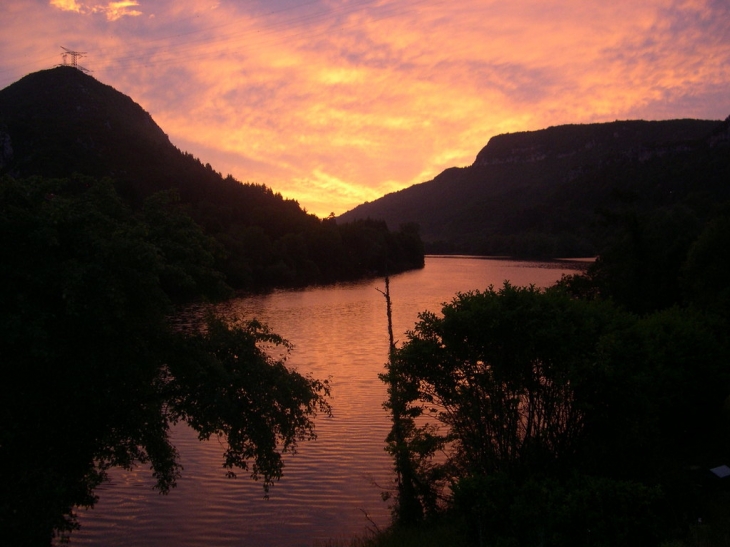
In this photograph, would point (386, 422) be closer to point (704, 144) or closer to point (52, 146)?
point (52, 146)

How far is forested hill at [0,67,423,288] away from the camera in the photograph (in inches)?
3167

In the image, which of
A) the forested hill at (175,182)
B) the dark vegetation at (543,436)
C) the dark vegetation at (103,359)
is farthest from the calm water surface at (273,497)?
the forested hill at (175,182)

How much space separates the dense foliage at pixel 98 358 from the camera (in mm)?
10008

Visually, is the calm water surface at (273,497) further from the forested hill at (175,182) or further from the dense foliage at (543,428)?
the forested hill at (175,182)

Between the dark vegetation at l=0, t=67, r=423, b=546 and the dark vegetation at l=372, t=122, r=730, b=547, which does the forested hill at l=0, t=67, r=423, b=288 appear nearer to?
the dark vegetation at l=0, t=67, r=423, b=546

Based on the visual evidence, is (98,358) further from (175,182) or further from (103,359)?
(175,182)

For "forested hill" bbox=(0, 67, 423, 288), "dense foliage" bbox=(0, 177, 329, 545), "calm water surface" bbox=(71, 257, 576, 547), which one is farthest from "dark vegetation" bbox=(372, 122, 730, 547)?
"forested hill" bbox=(0, 67, 423, 288)

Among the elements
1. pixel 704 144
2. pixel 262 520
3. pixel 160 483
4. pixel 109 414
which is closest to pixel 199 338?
pixel 109 414

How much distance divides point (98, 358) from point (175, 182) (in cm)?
10407

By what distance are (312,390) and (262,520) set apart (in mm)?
3401

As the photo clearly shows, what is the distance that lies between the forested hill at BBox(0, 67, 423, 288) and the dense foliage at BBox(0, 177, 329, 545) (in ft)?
187

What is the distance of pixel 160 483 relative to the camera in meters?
12.9

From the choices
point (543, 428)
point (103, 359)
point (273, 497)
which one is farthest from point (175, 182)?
point (543, 428)

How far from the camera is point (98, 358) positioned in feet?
36.2
